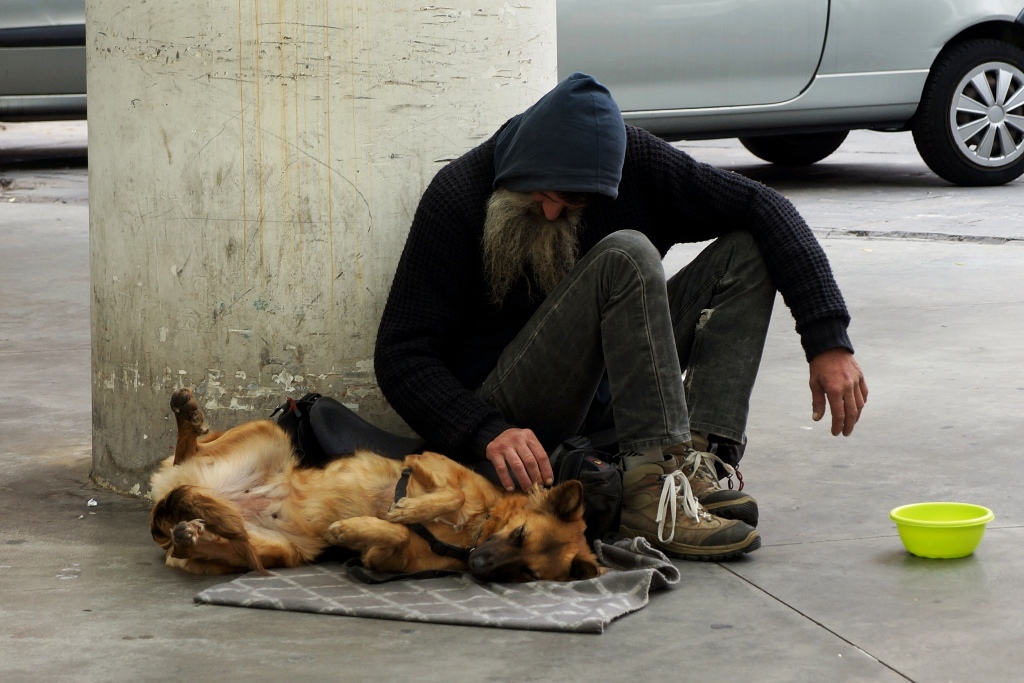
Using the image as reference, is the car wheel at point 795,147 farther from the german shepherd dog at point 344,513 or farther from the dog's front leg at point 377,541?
the dog's front leg at point 377,541

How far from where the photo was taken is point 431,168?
3.58 metres

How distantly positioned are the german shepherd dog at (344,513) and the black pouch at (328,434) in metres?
0.03

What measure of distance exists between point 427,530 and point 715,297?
101 cm

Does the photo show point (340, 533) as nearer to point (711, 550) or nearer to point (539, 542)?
point (539, 542)

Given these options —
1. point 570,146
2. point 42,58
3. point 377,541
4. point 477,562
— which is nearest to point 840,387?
point 570,146

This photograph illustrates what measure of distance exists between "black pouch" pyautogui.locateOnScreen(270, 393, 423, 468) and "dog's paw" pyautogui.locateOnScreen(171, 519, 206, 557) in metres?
0.43

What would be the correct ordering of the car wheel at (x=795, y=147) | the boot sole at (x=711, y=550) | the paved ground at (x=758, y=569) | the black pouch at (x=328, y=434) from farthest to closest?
Result: the car wheel at (x=795, y=147)
the black pouch at (x=328, y=434)
the boot sole at (x=711, y=550)
the paved ground at (x=758, y=569)

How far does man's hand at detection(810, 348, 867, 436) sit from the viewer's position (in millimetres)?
3287

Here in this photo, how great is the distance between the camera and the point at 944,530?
10.1 ft

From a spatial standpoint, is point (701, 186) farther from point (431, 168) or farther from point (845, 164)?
point (845, 164)

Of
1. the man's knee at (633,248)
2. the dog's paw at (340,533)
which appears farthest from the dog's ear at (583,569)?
the man's knee at (633,248)

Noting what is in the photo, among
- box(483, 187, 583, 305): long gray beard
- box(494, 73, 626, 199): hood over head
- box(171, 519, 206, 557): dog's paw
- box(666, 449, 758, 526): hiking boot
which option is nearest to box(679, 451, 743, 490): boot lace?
box(666, 449, 758, 526): hiking boot

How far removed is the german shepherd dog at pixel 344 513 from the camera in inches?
119

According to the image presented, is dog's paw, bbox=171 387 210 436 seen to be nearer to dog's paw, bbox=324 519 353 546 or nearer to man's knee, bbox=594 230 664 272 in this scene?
dog's paw, bbox=324 519 353 546
